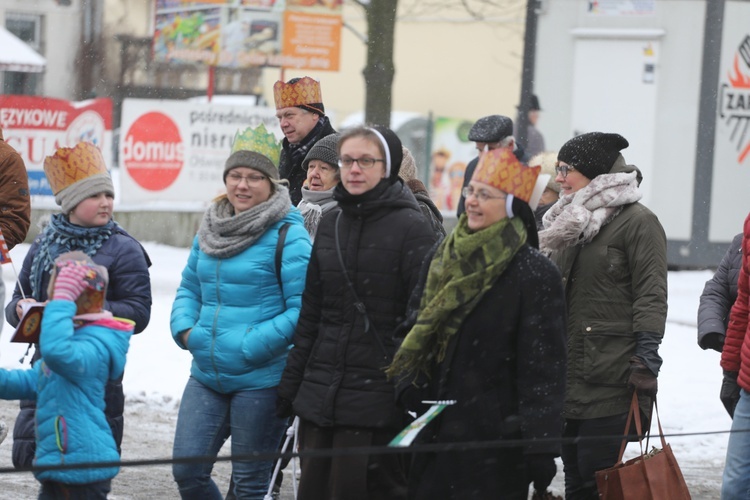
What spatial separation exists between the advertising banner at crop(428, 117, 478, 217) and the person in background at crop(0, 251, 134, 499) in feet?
55.0

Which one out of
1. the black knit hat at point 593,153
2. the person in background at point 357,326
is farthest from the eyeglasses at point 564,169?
the person in background at point 357,326

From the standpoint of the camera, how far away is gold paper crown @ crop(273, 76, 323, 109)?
6715 mm

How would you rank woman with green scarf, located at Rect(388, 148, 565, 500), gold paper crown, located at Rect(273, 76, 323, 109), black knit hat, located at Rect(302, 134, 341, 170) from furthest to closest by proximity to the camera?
gold paper crown, located at Rect(273, 76, 323, 109) < black knit hat, located at Rect(302, 134, 341, 170) < woman with green scarf, located at Rect(388, 148, 565, 500)

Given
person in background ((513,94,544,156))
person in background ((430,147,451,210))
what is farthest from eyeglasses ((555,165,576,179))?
person in background ((430,147,451,210))

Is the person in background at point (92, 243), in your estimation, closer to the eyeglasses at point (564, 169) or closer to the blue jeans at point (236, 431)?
the blue jeans at point (236, 431)

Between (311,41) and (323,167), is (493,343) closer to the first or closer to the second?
(323,167)

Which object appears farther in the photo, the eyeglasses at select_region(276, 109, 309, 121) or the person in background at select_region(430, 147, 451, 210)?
the person in background at select_region(430, 147, 451, 210)

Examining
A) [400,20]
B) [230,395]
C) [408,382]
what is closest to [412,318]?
[408,382]

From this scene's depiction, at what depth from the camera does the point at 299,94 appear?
6.71m

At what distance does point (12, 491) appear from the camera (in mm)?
6270

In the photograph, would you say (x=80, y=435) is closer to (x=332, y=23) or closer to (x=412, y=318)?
(x=412, y=318)

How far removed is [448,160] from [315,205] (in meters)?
15.9

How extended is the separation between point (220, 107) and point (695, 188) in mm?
6744

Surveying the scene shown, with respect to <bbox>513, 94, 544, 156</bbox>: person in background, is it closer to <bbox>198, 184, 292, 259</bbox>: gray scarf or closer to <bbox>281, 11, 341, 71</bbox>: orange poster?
<bbox>281, 11, 341, 71</bbox>: orange poster
